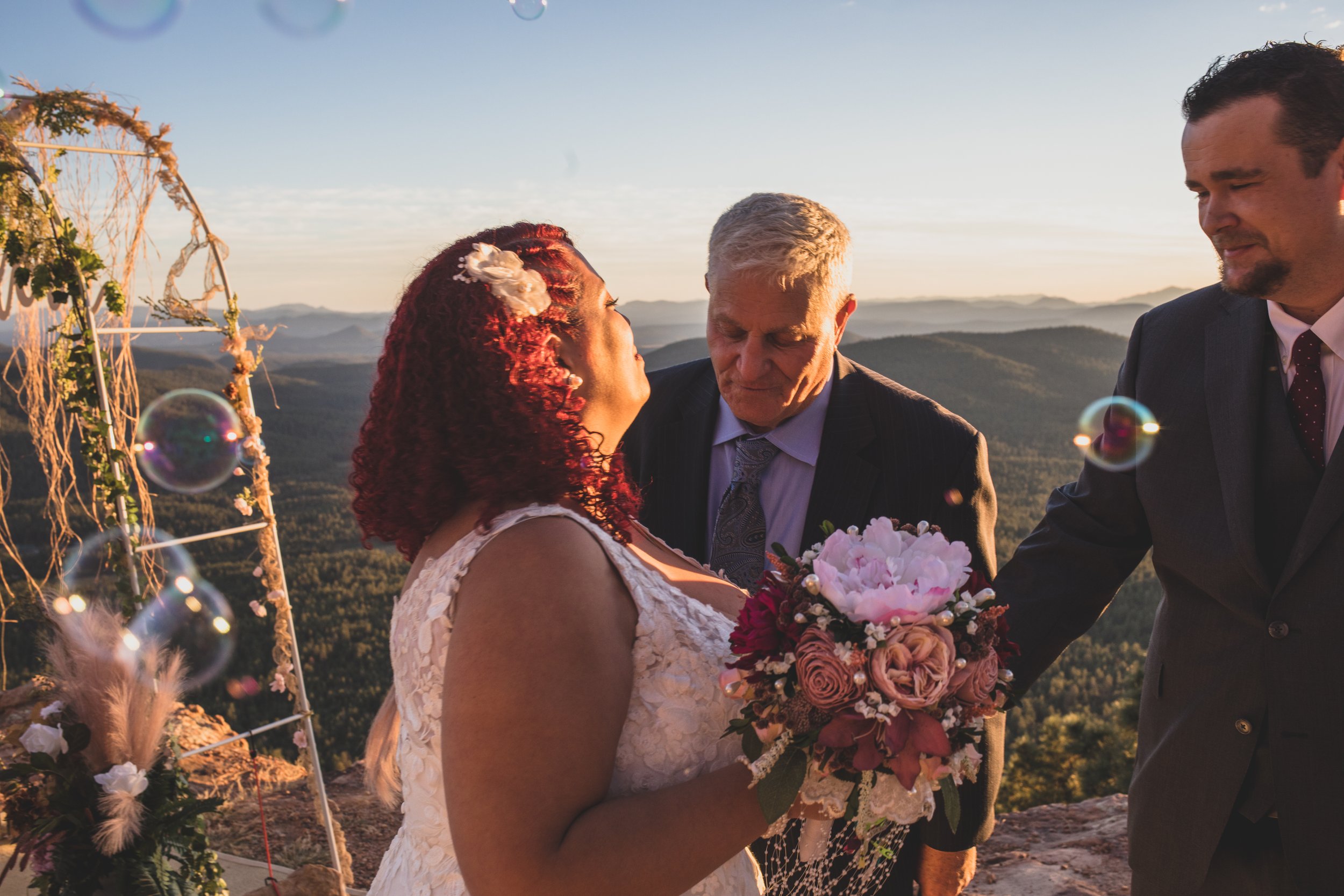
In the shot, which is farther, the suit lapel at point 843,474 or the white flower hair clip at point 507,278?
the suit lapel at point 843,474

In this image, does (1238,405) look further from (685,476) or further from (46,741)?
(46,741)

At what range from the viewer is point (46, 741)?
10.8ft

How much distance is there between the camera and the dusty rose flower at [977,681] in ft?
5.60

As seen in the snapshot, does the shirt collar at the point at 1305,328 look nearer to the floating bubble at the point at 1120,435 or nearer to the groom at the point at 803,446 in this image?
the floating bubble at the point at 1120,435

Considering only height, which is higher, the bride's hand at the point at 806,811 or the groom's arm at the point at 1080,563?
the groom's arm at the point at 1080,563

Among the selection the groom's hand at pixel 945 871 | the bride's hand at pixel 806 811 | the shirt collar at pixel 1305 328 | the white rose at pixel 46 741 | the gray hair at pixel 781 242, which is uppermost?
the gray hair at pixel 781 242

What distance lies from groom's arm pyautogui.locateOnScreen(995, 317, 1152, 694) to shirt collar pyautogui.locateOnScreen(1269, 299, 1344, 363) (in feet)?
1.40

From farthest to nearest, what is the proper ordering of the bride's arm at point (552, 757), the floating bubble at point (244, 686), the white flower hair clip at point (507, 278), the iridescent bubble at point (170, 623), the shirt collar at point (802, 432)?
the floating bubble at point (244, 686) → the iridescent bubble at point (170, 623) → the shirt collar at point (802, 432) → the white flower hair clip at point (507, 278) → the bride's arm at point (552, 757)

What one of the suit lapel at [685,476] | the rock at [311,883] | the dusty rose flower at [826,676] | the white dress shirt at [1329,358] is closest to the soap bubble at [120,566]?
the rock at [311,883]

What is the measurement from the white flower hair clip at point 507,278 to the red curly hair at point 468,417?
2cm

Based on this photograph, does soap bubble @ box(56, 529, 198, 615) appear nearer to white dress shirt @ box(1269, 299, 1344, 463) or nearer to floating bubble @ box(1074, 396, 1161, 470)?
floating bubble @ box(1074, 396, 1161, 470)

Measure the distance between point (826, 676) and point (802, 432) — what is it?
1.69 m

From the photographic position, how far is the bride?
1.57 m

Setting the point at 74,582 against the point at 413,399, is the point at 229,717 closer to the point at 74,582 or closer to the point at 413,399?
the point at 74,582
